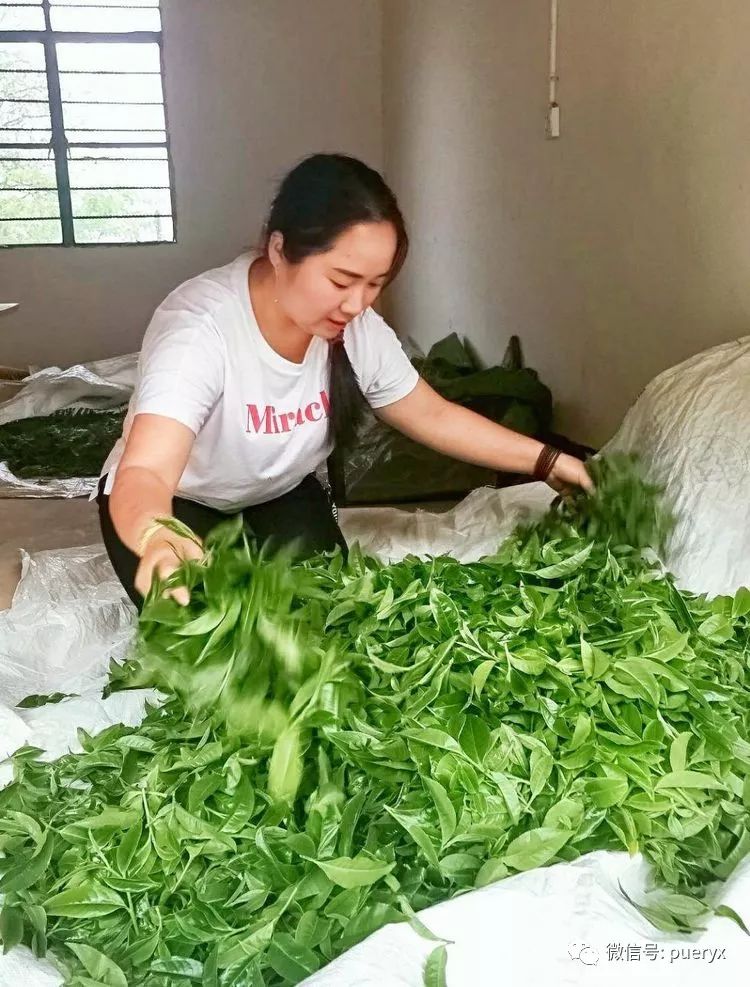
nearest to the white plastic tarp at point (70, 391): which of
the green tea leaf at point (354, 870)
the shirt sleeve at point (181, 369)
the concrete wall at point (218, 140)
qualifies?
the concrete wall at point (218, 140)

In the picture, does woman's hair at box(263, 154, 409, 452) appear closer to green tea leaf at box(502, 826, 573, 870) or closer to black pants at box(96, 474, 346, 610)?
black pants at box(96, 474, 346, 610)

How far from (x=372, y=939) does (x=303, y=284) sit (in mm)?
871

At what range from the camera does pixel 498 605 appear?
0.95 meters

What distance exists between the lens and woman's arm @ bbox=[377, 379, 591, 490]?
1431mm

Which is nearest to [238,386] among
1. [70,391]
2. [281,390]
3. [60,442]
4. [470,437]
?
[281,390]

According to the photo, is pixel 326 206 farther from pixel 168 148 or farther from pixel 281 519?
pixel 168 148

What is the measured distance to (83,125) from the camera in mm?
4613

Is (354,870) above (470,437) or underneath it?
underneath

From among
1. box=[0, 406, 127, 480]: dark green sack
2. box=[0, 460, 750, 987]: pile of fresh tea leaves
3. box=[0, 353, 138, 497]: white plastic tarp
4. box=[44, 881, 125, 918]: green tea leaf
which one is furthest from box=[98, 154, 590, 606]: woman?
box=[0, 353, 138, 497]: white plastic tarp

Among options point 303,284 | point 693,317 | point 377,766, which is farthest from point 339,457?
point 377,766

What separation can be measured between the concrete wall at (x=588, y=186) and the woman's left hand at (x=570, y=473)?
59 centimetres

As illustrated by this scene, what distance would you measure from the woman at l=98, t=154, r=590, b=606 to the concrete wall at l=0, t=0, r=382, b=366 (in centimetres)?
338

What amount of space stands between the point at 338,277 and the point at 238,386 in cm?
24

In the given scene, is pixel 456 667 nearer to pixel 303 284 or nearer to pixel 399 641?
pixel 399 641
